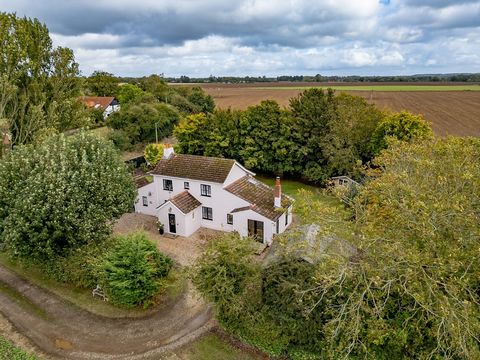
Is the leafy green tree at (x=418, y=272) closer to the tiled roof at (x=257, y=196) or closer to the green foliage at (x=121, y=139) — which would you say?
the tiled roof at (x=257, y=196)

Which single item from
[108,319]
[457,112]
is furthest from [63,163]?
[457,112]

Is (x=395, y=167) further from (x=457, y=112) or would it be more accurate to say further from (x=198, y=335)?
(x=457, y=112)

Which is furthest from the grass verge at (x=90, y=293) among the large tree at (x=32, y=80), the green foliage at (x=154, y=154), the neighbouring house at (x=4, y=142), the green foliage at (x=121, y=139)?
the green foliage at (x=121, y=139)

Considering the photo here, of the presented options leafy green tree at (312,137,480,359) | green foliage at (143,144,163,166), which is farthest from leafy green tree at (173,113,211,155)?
leafy green tree at (312,137,480,359)

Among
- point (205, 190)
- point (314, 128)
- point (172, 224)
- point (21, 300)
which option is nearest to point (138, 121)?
point (314, 128)

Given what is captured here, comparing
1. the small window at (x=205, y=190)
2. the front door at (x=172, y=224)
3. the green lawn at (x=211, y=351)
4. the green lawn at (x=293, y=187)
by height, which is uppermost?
the small window at (x=205, y=190)

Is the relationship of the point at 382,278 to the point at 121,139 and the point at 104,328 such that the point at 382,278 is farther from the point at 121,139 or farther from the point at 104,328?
the point at 121,139
